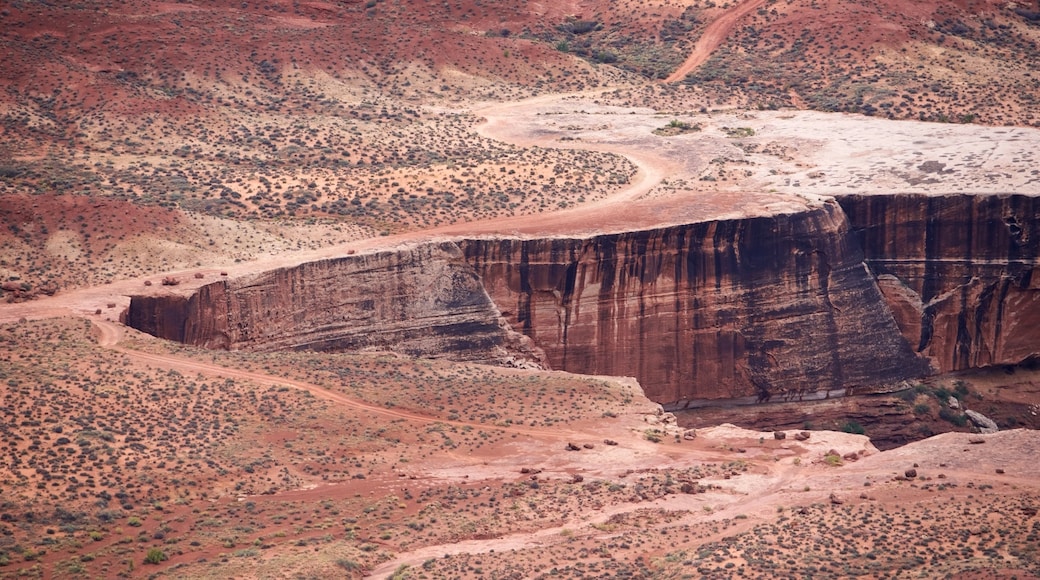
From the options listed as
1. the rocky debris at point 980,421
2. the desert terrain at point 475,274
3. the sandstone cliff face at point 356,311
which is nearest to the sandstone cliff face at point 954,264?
the desert terrain at point 475,274

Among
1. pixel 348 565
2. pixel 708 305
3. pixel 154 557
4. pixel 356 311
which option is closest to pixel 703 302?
pixel 708 305

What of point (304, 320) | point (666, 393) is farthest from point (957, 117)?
point (304, 320)

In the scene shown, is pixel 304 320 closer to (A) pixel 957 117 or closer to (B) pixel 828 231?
(B) pixel 828 231

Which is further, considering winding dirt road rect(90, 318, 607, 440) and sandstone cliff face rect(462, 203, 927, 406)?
sandstone cliff face rect(462, 203, 927, 406)

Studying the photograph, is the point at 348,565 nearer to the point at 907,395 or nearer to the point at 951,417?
the point at 907,395

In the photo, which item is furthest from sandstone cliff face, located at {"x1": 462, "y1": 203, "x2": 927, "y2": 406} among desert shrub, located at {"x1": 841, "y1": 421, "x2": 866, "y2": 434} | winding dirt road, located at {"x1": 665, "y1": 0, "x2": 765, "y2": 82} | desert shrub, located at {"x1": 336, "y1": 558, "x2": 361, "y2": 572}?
winding dirt road, located at {"x1": 665, "y1": 0, "x2": 765, "y2": 82}

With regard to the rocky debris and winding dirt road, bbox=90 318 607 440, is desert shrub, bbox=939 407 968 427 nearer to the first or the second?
the rocky debris
